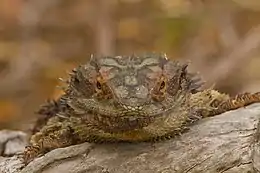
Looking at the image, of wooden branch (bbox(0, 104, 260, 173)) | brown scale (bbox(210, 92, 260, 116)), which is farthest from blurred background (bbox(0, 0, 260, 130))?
wooden branch (bbox(0, 104, 260, 173))

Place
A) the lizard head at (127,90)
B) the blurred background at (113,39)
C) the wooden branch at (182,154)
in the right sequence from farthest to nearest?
the blurred background at (113,39)
the wooden branch at (182,154)
the lizard head at (127,90)

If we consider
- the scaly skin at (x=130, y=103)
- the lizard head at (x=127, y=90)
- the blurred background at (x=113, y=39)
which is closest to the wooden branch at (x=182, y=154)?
the scaly skin at (x=130, y=103)

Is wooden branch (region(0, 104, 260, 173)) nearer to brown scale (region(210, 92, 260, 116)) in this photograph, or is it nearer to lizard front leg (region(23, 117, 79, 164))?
lizard front leg (region(23, 117, 79, 164))

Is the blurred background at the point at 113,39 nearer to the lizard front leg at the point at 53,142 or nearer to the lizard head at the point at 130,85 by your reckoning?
the lizard front leg at the point at 53,142

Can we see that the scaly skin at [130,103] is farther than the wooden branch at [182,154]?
No

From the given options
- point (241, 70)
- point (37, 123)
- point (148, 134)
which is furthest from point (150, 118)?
point (241, 70)
